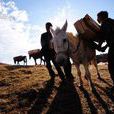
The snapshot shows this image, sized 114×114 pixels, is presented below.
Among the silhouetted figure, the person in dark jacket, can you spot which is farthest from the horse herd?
the person in dark jacket

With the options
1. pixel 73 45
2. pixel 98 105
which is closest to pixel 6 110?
pixel 98 105

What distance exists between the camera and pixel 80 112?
823cm

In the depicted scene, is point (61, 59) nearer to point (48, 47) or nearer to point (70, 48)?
point (70, 48)

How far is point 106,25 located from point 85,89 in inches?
118

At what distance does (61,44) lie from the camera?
10570 mm

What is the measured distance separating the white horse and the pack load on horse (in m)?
0.37

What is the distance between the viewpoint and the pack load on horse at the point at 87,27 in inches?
426

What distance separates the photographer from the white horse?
1053cm

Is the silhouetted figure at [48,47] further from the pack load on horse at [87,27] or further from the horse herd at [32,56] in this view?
the horse herd at [32,56]

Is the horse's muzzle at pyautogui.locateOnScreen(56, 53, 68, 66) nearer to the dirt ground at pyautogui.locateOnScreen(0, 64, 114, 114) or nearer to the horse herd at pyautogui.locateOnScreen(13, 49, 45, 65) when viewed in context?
the dirt ground at pyautogui.locateOnScreen(0, 64, 114, 114)

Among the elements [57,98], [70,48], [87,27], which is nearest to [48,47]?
[70,48]

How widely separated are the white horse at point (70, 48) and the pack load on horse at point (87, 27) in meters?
0.37

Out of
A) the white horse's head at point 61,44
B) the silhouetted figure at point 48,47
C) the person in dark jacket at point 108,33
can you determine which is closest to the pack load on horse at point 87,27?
the white horse's head at point 61,44

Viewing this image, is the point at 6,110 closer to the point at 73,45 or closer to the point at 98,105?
the point at 98,105
